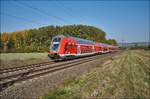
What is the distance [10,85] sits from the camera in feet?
31.9

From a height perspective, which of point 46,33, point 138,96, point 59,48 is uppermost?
point 46,33

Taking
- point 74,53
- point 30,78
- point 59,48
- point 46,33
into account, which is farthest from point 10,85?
point 46,33

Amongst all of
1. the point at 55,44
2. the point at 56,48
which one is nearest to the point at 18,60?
the point at 55,44

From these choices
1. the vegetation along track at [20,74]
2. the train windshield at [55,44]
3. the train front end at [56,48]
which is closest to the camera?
the vegetation along track at [20,74]

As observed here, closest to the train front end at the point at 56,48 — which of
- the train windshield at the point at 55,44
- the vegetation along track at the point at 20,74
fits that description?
the train windshield at the point at 55,44

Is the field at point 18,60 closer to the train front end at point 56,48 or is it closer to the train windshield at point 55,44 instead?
the train front end at point 56,48

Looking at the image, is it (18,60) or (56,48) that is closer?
(56,48)

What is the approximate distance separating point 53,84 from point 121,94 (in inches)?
158

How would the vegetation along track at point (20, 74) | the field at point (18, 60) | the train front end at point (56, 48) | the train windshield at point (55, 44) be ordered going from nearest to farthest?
the vegetation along track at point (20, 74), the field at point (18, 60), the train front end at point (56, 48), the train windshield at point (55, 44)

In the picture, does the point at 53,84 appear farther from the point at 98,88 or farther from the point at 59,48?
the point at 59,48

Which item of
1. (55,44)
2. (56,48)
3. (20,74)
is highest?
(55,44)

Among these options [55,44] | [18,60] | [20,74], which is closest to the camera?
[20,74]

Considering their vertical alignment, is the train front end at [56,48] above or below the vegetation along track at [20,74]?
above

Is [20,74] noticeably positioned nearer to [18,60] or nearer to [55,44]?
[55,44]
